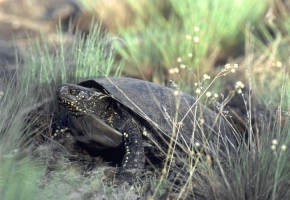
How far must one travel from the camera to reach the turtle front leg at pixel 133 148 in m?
4.13

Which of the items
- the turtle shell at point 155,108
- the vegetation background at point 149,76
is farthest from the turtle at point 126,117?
the vegetation background at point 149,76

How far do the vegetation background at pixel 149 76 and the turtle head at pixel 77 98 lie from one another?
0.23 metres

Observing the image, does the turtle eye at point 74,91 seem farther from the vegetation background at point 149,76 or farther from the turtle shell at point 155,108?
the vegetation background at point 149,76

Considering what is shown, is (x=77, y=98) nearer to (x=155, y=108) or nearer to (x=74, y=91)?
(x=74, y=91)

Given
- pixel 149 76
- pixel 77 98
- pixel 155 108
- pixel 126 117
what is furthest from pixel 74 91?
pixel 149 76

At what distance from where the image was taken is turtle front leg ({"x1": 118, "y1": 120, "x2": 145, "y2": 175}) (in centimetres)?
413

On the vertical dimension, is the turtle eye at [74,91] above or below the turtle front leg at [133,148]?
above

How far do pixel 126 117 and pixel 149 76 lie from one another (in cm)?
216

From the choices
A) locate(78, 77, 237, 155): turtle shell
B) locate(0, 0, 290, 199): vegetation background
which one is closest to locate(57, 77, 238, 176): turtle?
locate(78, 77, 237, 155): turtle shell

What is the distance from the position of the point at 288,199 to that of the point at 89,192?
1.13 m

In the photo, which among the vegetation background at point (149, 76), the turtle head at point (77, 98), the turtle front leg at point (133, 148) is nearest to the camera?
the vegetation background at point (149, 76)

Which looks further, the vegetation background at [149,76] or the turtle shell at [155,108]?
the turtle shell at [155,108]

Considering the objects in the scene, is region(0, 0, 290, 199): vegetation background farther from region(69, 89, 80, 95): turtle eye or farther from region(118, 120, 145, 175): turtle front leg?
region(69, 89, 80, 95): turtle eye

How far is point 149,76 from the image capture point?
6484 millimetres
